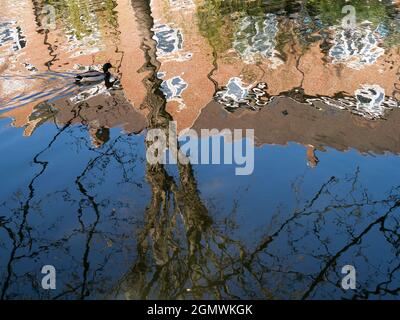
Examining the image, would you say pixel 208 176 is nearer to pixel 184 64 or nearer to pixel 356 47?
pixel 184 64

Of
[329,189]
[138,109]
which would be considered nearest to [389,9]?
[138,109]

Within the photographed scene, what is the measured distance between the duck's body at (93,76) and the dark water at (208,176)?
0.24 meters

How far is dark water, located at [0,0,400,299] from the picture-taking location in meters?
5.04

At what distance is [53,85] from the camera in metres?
11.0

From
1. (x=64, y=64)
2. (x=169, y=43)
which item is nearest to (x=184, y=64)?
(x=169, y=43)

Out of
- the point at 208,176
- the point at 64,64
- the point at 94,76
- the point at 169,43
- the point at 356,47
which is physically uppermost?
the point at 208,176

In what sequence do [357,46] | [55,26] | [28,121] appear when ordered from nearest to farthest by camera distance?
[28,121]
[357,46]
[55,26]

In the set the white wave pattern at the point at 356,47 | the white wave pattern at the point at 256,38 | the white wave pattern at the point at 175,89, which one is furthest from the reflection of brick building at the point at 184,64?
the white wave pattern at the point at 356,47

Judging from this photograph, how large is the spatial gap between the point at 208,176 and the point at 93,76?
216 inches

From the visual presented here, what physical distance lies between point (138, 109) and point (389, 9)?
11.8m

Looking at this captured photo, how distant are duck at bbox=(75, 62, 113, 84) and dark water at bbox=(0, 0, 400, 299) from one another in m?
0.24

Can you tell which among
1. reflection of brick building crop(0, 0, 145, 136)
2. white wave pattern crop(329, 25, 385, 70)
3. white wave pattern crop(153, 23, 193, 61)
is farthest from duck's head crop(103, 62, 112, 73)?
white wave pattern crop(329, 25, 385, 70)

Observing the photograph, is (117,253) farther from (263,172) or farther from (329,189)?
(329,189)

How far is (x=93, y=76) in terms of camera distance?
429 inches
